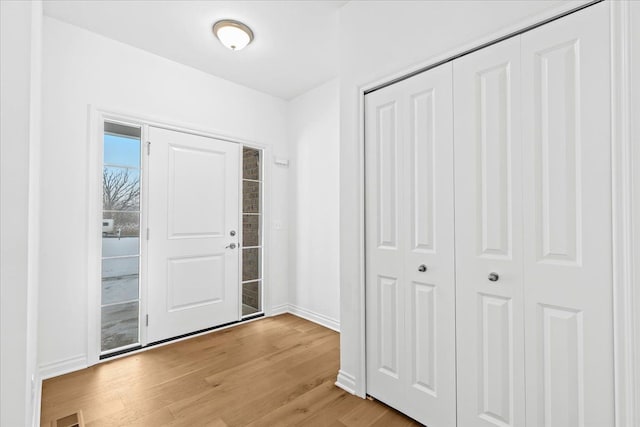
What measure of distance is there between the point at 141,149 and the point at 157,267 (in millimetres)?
1098

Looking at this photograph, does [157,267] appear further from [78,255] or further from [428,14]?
[428,14]

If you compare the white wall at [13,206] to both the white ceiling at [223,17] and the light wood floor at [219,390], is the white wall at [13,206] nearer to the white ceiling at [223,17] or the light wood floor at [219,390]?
the light wood floor at [219,390]

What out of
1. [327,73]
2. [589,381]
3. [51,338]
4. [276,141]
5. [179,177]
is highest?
[327,73]

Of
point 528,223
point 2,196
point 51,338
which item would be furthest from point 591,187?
point 51,338

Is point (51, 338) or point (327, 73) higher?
point (327, 73)

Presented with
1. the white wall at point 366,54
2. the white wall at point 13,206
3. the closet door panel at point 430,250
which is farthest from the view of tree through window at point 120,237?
the closet door panel at point 430,250

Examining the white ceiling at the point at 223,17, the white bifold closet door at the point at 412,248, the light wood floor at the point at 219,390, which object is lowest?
the light wood floor at the point at 219,390

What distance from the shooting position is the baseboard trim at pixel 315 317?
3.17 meters

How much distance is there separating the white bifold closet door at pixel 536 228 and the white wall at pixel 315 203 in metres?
1.78

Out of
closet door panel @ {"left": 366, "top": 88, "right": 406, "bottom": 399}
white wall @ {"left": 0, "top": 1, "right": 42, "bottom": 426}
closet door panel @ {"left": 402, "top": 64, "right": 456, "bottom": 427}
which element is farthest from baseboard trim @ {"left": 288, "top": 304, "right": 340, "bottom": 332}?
white wall @ {"left": 0, "top": 1, "right": 42, "bottom": 426}

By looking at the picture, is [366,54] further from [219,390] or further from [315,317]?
[315,317]

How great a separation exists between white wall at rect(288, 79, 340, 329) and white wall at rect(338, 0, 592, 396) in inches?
43.1

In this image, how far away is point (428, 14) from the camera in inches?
65.6

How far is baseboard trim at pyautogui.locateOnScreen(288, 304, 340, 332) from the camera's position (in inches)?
125
